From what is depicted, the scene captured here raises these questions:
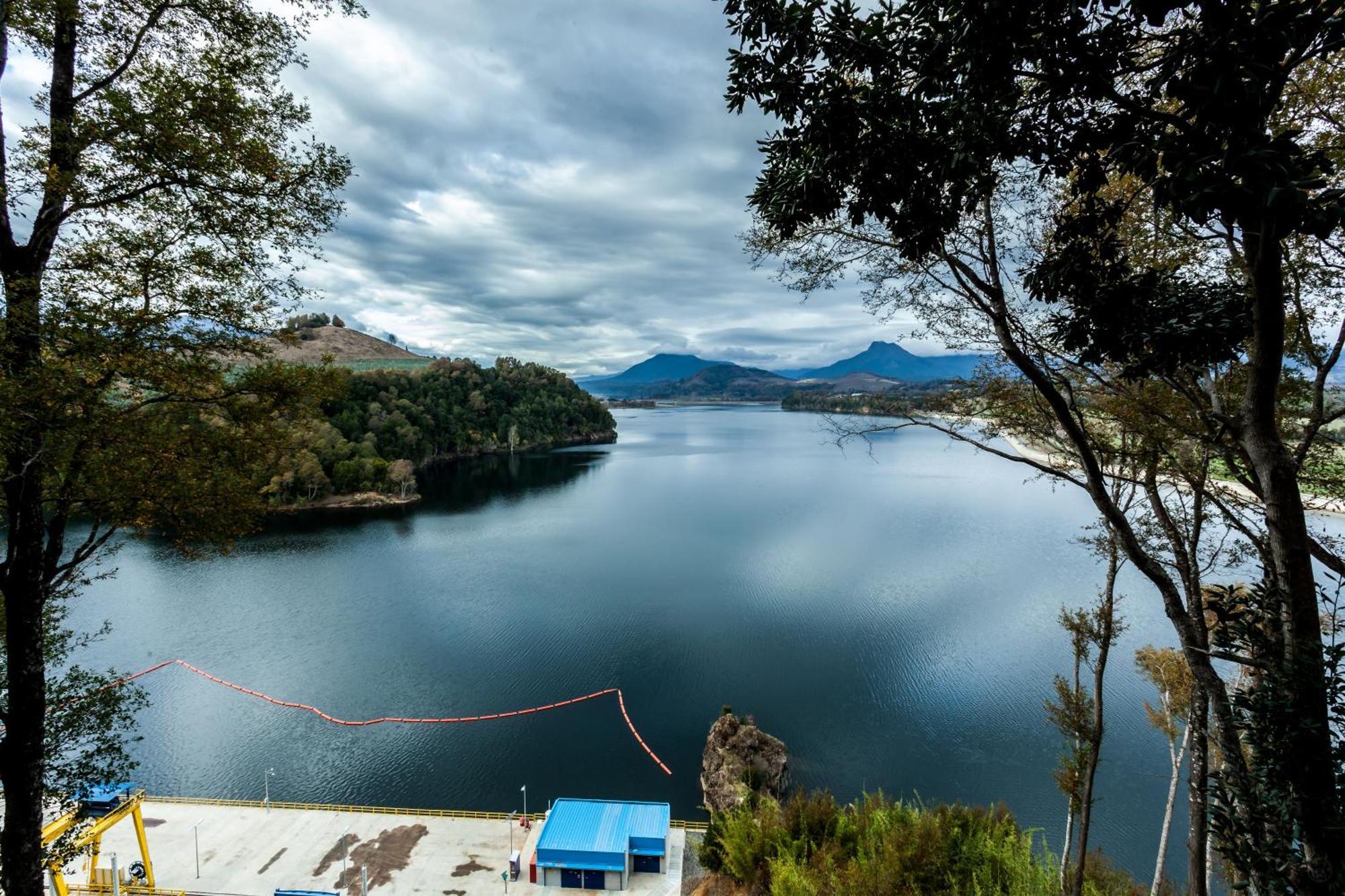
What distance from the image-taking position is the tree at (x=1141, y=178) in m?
2.90

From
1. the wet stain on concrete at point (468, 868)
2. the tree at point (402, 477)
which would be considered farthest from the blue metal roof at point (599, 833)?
the tree at point (402, 477)

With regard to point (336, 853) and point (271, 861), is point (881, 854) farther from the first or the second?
point (271, 861)

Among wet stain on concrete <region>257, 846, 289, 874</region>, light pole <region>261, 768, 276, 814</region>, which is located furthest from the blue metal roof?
light pole <region>261, 768, 276, 814</region>

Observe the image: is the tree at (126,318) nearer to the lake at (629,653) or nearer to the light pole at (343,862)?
the light pole at (343,862)

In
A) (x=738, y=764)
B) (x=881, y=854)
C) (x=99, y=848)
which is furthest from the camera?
(x=738, y=764)

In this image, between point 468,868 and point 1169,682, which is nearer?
point 1169,682

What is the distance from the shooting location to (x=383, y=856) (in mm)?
14328

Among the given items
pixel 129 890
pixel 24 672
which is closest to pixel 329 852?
pixel 129 890

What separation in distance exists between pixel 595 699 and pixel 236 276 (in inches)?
770

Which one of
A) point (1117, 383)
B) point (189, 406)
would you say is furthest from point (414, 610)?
point (1117, 383)

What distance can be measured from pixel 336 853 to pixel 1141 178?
1962cm

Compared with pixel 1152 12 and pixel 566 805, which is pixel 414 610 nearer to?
pixel 566 805

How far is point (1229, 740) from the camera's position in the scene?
481cm

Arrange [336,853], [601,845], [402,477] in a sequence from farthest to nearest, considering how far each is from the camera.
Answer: [402,477], [336,853], [601,845]
